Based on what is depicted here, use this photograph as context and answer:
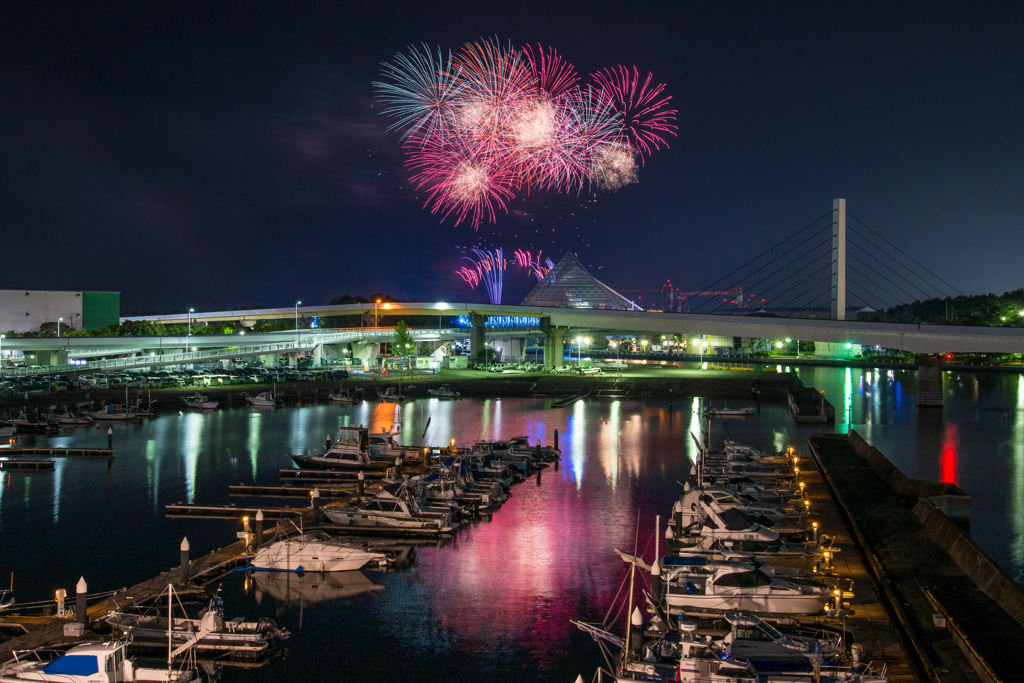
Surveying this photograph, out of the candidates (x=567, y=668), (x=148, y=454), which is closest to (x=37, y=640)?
(x=567, y=668)

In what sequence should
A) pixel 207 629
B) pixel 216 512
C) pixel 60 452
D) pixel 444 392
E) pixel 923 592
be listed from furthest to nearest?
pixel 444 392 → pixel 60 452 → pixel 216 512 → pixel 923 592 → pixel 207 629

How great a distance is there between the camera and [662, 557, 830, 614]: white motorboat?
1091 centimetres

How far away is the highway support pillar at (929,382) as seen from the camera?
141 ft

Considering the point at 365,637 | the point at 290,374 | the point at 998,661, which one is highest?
the point at 290,374

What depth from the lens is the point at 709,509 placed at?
595 inches

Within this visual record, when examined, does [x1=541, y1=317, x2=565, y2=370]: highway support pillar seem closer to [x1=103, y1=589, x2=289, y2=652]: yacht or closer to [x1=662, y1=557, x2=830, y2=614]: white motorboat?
[x1=662, y1=557, x2=830, y2=614]: white motorboat

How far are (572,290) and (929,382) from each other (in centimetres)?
7685

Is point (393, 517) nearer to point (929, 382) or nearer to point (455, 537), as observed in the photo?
point (455, 537)

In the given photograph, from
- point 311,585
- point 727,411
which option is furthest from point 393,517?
point 727,411

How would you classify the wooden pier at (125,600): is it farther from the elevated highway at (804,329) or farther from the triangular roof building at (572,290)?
the triangular roof building at (572,290)

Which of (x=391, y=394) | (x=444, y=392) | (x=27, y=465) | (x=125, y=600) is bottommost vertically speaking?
(x=125, y=600)

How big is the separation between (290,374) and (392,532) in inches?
1504

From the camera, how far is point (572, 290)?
118 metres

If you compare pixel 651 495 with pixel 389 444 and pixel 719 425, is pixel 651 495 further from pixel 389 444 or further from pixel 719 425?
pixel 719 425
